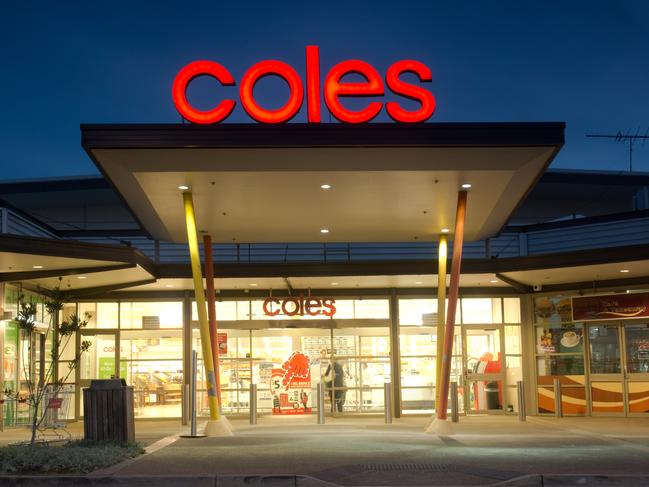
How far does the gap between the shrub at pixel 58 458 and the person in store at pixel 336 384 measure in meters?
12.5

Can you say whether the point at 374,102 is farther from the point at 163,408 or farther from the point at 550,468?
the point at 163,408

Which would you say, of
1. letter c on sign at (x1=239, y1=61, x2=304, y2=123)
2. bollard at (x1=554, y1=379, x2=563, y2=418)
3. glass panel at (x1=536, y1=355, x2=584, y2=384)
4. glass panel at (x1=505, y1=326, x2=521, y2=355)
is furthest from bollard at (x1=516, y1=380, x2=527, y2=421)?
letter c on sign at (x1=239, y1=61, x2=304, y2=123)

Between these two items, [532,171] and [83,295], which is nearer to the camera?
[532,171]

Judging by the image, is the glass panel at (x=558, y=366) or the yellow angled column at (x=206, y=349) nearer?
the yellow angled column at (x=206, y=349)

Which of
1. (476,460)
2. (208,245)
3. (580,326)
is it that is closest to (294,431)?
(208,245)

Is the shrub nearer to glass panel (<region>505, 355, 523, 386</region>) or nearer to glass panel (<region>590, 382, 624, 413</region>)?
glass panel (<region>505, 355, 523, 386</region>)

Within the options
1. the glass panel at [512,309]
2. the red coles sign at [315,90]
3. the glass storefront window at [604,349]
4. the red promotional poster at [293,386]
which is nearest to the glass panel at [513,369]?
the glass panel at [512,309]

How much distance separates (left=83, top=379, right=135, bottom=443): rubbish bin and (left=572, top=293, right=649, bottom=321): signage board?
1454cm

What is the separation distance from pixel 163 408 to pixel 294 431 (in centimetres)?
742

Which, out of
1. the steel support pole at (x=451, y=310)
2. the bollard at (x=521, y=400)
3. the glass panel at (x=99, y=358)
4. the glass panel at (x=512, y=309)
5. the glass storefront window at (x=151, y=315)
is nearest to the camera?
the steel support pole at (x=451, y=310)

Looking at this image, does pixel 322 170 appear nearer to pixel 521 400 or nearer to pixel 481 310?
pixel 521 400

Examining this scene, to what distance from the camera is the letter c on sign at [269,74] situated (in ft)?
48.6

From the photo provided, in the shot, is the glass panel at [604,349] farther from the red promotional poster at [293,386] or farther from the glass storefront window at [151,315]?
the glass storefront window at [151,315]

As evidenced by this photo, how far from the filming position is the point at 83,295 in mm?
25250
